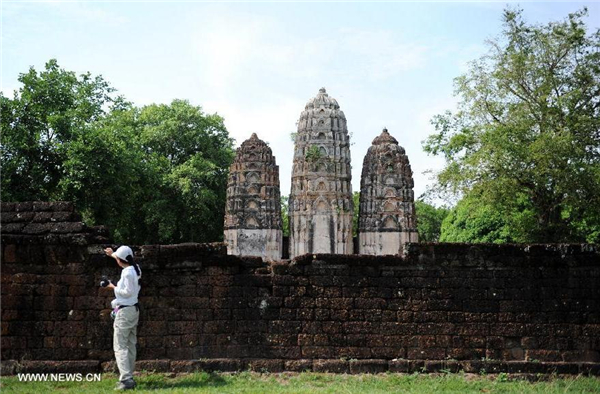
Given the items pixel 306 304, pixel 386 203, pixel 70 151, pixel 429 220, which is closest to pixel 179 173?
pixel 386 203

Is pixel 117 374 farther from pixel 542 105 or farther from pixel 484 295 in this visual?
pixel 542 105

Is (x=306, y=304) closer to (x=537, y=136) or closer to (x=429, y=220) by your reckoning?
(x=537, y=136)

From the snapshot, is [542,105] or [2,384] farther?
[542,105]

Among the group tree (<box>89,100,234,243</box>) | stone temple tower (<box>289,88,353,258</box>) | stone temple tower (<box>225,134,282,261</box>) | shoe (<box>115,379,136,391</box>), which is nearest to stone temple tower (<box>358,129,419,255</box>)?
stone temple tower (<box>289,88,353,258</box>)

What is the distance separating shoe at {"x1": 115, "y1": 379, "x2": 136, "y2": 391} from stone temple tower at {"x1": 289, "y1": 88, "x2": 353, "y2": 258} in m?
24.5

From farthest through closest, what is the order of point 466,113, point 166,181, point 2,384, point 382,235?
1. point 166,181
2. point 382,235
3. point 466,113
4. point 2,384

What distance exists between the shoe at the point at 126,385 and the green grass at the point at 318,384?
88 mm

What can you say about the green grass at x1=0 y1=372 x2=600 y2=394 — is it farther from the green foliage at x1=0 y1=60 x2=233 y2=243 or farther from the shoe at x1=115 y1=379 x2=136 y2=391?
the green foliage at x1=0 y1=60 x2=233 y2=243

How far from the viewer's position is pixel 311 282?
1055cm

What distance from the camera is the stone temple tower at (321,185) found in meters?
34.0

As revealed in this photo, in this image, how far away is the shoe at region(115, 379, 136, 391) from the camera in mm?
8961

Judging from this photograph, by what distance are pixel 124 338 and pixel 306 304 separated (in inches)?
108

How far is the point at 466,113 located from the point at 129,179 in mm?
13106

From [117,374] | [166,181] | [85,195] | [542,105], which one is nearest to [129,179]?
[85,195]
